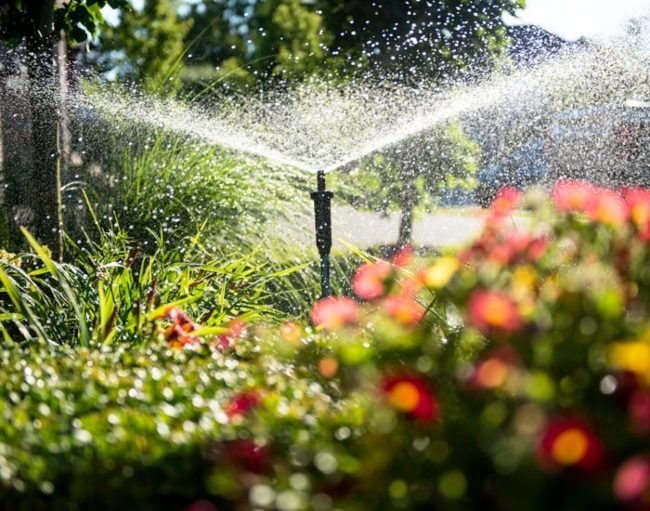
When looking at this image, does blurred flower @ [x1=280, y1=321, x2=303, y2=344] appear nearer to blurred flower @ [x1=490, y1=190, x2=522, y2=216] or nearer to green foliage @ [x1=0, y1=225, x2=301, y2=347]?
green foliage @ [x1=0, y1=225, x2=301, y2=347]

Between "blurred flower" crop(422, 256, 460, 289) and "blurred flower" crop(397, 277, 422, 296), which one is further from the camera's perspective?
"blurred flower" crop(397, 277, 422, 296)

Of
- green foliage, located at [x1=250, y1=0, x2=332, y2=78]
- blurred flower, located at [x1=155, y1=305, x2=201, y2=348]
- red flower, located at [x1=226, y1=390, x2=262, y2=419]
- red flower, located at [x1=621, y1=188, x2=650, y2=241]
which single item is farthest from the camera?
green foliage, located at [x1=250, y1=0, x2=332, y2=78]

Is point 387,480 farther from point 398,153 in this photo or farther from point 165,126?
point 398,153

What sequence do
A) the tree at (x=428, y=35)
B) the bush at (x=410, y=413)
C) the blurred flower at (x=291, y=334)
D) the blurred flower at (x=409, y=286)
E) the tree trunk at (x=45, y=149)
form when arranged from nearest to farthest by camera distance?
the bush at (x=410, y=413), the blurred flower at (x=291, y=334), the blurred flower at (x=409, y=286), the tree trunk at (x=45, y=149), the tree at (x=428, y=35)

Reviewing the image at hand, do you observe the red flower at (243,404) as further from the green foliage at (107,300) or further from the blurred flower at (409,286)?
the blurred flower at (409,286)

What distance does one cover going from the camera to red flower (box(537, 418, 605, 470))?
1.35 meters

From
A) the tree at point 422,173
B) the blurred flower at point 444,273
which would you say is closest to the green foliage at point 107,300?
the blurred flower at point 444,273

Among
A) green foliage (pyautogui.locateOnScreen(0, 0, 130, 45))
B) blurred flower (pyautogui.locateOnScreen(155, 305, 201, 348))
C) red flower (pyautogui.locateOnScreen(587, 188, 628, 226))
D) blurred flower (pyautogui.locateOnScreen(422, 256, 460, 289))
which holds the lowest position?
blurred flower (pyautogui.locateOnScreen(155, 305, 201, 348))

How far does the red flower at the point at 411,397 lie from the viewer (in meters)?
1.59

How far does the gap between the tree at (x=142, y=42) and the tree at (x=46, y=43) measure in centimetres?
381

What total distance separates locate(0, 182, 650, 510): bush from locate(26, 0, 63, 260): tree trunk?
2.92m

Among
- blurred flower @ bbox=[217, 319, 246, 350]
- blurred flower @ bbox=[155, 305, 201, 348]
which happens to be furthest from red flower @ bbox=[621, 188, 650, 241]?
blurred flower @ bbox=[155, 305, 201, 348]

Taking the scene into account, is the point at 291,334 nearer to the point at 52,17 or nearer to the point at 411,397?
the point at 411,397

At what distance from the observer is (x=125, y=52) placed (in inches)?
399
